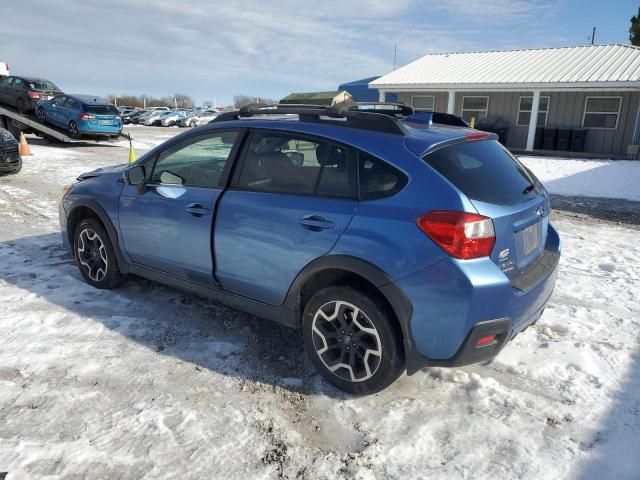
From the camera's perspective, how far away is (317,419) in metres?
2.85

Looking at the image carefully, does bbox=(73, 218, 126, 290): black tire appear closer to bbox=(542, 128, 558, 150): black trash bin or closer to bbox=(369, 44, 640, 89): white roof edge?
bbox=(369, 44, 640, 89): white roof edge

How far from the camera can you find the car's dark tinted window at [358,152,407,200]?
9.20 ft

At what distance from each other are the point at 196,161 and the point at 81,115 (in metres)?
15.6

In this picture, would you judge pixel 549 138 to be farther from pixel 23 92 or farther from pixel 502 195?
pixel 23 92

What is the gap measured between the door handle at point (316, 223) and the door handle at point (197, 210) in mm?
871

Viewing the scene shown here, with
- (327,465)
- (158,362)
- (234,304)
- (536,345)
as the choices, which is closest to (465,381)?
(536,345)

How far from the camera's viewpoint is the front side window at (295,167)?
303 cm

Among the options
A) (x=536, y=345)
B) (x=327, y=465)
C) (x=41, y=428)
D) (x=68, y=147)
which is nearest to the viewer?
(x=327, y=465)

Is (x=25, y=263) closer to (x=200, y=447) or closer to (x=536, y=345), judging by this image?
(x=200, y=447)

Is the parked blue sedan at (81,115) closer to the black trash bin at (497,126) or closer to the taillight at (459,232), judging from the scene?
the black trash bin at (497,126)

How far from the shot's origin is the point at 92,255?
4.57m

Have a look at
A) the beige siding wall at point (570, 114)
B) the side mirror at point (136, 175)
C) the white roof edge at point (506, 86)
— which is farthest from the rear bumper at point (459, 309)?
the beige siding wall at point (570, 114)

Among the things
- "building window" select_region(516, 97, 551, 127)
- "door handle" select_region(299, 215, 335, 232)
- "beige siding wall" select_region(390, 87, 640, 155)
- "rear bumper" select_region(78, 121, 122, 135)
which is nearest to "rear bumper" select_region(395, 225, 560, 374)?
"door handle" select_region(299, 215, 335, 232)

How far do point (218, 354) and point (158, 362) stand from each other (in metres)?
0.41
